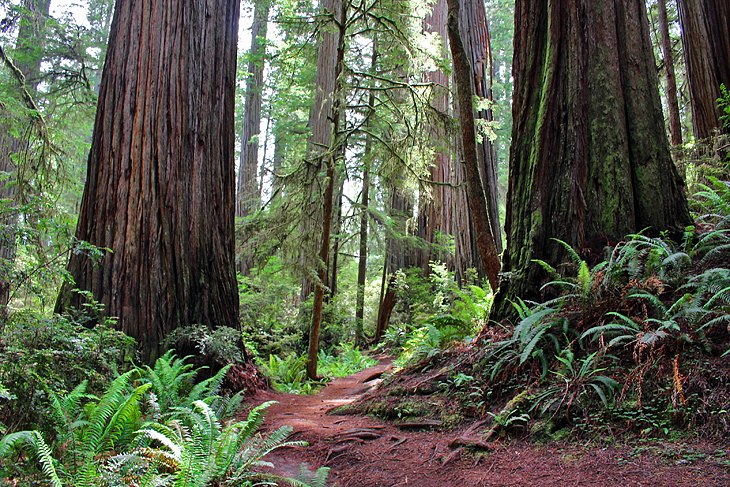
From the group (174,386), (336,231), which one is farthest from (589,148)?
(336,231)

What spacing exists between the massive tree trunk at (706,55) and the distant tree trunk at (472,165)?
4.22 meters

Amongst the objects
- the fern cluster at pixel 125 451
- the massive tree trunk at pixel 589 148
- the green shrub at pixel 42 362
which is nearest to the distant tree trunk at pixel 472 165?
the massive tree trunk at pixel 589 148

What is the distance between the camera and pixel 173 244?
524 cm

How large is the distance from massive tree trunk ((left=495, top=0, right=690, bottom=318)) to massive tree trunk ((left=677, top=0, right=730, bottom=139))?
3865 millimetres

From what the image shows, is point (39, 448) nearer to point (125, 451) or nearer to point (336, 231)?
point (125, 451)

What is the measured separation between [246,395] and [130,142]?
118 inches

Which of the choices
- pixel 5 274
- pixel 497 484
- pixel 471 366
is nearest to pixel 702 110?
pixel 471 366

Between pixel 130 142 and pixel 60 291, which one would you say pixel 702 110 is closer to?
pixel 130 142

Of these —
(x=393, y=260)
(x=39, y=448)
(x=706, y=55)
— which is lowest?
(x=39, y=448)

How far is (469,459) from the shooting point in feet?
9.30

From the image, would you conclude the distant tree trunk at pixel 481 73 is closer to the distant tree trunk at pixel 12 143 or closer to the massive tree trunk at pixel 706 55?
the massive tree trunk at pixel 706 55

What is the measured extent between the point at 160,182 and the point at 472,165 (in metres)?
3.43

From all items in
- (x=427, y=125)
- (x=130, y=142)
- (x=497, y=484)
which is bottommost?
(x=497, y=484)

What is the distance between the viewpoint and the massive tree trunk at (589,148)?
4.07 m
